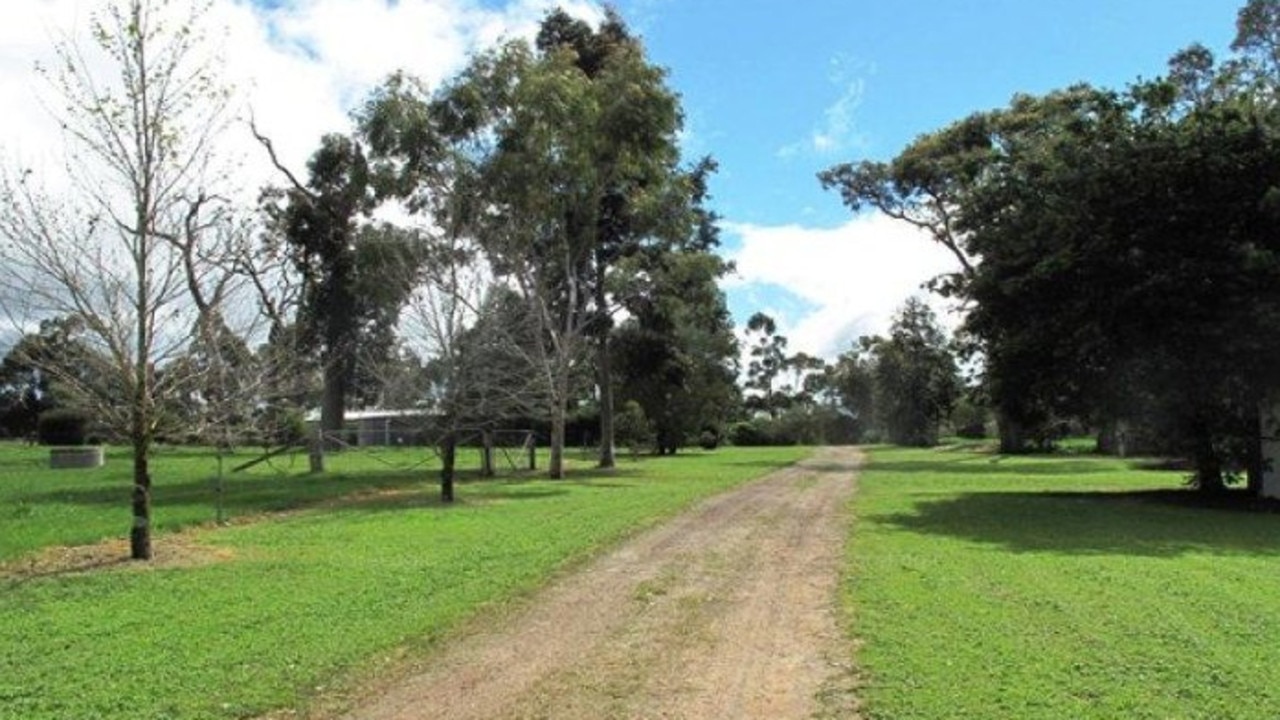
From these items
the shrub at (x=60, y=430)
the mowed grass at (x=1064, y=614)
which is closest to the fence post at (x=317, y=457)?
the mowed grass at (x=1064, y=614)

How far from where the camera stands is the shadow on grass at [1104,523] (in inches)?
593

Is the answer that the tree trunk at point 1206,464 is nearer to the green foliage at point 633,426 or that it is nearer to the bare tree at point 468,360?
the bare tree at point 468,360

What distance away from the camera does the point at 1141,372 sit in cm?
2170

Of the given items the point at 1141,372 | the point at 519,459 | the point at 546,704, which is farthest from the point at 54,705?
the point at 519,459

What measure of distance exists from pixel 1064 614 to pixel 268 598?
24.8 ft

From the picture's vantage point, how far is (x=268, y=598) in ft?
34.5

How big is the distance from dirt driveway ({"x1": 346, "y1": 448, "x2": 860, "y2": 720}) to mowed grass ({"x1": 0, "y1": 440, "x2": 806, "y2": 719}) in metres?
0.55

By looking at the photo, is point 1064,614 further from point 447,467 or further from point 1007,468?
point 1007,468

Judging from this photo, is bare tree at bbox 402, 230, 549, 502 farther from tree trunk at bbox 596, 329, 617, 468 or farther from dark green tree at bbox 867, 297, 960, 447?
dark green tree at bbox 867, 297, 960, 447

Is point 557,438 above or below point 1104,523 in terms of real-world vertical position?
above

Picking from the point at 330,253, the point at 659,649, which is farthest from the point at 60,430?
the point at 659,649

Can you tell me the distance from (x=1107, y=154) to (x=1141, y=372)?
4850 mm

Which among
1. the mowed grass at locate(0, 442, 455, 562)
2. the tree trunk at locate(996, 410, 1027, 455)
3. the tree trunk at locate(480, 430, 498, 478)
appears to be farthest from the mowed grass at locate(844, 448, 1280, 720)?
the tree trunk at locate(996, 410, 1027, 455)

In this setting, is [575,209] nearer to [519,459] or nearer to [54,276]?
[519,459]
